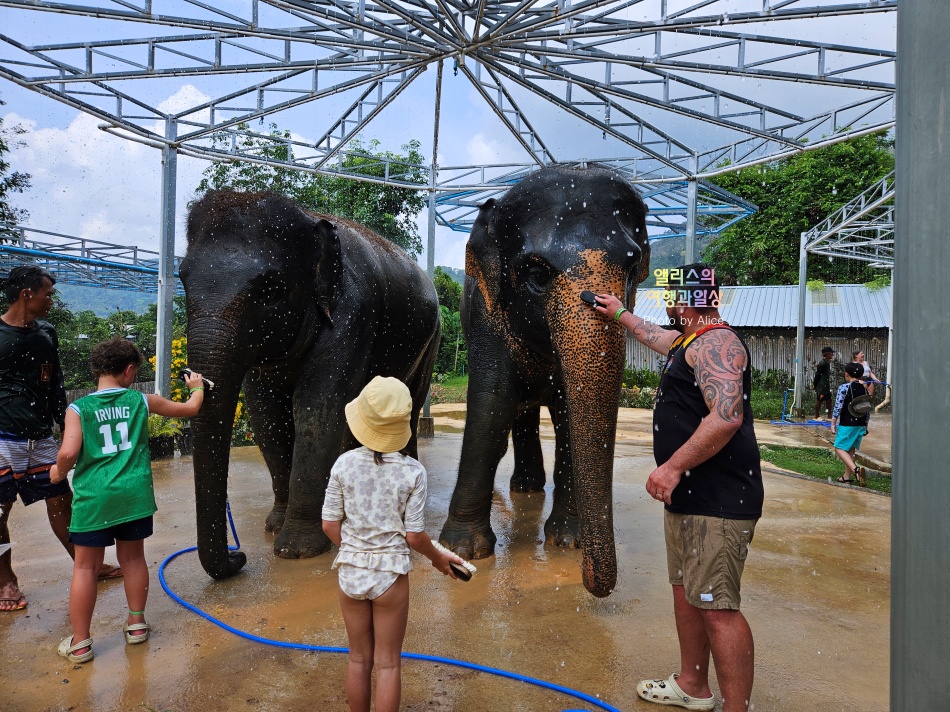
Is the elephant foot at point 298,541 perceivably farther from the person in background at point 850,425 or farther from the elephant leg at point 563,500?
the person in background at point 850,425

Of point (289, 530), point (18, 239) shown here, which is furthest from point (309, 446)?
point (18, 239)

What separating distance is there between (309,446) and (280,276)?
1.13 m

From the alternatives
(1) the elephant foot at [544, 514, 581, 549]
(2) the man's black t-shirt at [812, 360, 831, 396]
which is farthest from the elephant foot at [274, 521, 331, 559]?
(2) the man's black t-shirt at [812, 360, 831, 396]

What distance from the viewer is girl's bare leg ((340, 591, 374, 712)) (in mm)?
2416

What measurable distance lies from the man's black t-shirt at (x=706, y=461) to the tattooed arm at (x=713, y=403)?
7 cm

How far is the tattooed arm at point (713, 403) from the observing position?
2564mm

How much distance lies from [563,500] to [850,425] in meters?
4.98

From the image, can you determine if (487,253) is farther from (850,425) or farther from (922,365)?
(850,425)

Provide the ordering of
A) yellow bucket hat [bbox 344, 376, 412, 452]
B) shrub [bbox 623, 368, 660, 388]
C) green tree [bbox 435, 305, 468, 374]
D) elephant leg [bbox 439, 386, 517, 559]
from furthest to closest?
green tree [bbox 435, 305, 468, 374] → shrub [bbox 623, 368, 660, 388] → elephant leg [bbox 439, 386, 517, 559] → yellow bucket hat [bbox 344, 376, 412, 452]

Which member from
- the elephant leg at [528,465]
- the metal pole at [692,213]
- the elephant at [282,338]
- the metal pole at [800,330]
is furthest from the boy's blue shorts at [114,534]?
the metal pole at [800,330]

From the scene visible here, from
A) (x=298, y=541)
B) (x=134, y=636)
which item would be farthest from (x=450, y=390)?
(x=134, y=636)

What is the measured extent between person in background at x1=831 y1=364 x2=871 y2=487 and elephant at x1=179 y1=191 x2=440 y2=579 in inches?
222

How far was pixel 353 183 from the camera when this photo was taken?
598 inches

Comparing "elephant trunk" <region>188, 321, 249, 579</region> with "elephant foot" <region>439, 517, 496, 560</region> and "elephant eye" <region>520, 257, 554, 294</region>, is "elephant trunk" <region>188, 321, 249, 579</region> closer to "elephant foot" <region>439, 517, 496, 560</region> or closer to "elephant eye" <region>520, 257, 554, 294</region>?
"elephant foot" <region>439, 517, 496, 560</region>
